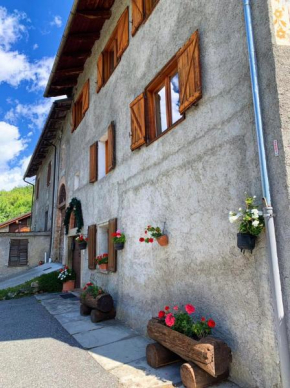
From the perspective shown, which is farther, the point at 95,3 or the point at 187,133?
the point at 95,3

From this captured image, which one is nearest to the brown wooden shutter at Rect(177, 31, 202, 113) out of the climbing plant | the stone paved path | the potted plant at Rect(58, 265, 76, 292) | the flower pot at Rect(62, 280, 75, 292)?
the stone paved path

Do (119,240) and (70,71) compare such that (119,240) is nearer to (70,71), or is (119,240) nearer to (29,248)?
(70,71)

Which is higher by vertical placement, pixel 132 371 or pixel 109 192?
pixel 109 192

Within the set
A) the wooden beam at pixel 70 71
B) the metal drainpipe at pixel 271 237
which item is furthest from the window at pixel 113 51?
the metal drainpipe at pixel 271 237

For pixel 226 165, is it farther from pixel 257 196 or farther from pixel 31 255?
pixel 31 255

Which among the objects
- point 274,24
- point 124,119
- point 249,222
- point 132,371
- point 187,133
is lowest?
point 132,371

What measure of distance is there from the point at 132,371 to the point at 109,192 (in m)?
4.34

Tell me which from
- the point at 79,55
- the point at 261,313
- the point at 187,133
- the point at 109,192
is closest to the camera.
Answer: the point at 261,313

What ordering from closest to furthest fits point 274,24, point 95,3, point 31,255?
1. point 274,24
2. point 95,3
3. point 31,255

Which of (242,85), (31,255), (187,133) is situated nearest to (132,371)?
(187,133)

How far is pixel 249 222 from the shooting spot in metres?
3.14

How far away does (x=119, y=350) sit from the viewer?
4578 mm

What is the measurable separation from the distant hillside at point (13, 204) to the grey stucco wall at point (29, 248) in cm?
3495

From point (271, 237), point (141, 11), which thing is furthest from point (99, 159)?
point (271, 237)
